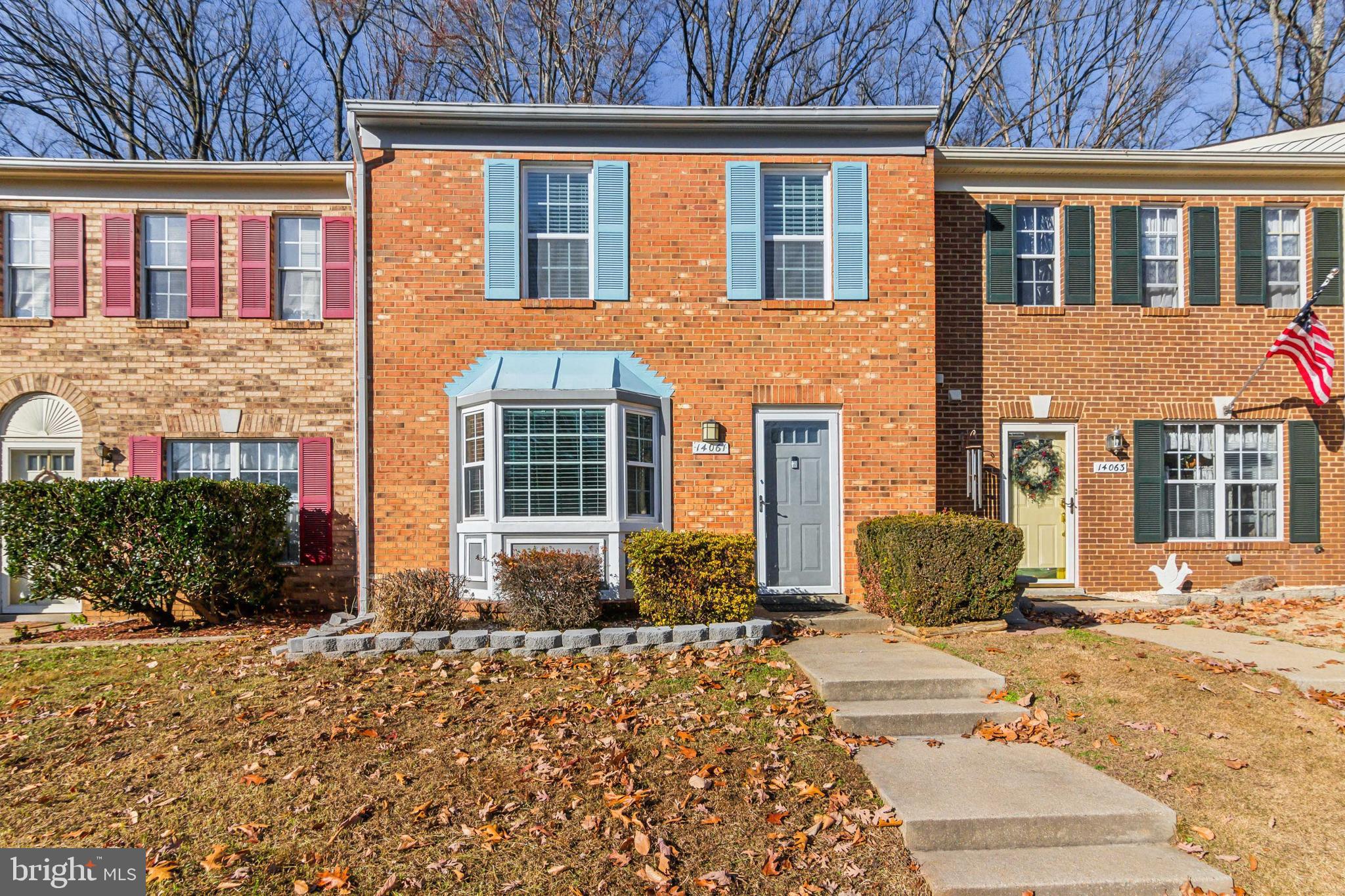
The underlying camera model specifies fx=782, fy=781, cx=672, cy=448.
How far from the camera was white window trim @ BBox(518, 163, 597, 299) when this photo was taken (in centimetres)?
909

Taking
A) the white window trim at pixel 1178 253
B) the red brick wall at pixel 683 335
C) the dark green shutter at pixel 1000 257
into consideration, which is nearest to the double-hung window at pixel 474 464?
the red brick wall at pixel 683 335

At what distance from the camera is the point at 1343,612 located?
8727mm

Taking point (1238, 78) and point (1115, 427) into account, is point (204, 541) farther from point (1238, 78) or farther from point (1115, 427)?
point (1238, 78)

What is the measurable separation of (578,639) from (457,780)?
244 cm

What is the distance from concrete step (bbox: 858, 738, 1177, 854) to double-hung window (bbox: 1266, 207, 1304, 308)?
8948 millimetres

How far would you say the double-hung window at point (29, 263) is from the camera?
1032 cm

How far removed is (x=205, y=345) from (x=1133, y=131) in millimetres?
21982

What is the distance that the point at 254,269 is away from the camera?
34.2 ft

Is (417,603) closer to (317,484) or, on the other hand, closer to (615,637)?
(615,637)

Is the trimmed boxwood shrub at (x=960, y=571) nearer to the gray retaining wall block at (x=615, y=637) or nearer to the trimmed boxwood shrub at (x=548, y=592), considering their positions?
the gray retaining wall block at (x=615, y=637)

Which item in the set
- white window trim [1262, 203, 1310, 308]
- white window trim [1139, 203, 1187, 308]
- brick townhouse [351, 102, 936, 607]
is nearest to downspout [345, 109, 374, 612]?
brick townhouse [351, 102, 936, 607]

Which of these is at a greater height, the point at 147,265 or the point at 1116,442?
the point at 147,265

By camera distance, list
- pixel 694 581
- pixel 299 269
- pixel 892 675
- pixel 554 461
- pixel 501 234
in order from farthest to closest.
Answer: pixel 299 269 < pixel 501 234 < pixel 554 461 < pixel 694 581 < pixel 892 675

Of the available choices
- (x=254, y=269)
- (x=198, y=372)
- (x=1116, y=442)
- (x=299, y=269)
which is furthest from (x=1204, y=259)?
(x=198, y=372)
